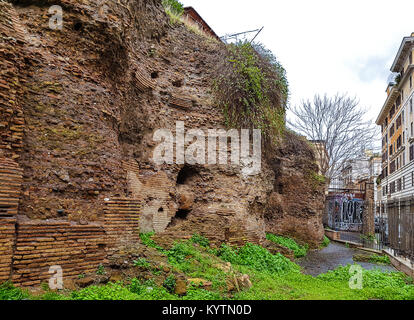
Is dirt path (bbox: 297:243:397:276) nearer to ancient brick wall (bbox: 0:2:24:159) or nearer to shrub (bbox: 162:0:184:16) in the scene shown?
ancient brick wall (bbox: 0:2:24:159)

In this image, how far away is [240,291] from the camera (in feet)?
20.9

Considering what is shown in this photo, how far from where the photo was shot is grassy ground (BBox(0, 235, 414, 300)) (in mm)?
5059

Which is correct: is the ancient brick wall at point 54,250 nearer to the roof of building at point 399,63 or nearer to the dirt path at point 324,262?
the dirt path at point 324,262

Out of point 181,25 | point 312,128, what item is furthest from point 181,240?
point 312,128

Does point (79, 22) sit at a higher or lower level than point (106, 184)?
higher

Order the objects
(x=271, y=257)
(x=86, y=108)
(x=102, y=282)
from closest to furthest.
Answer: (x=102, y=282) < (x=86, y=108) < (x=271, y=257)

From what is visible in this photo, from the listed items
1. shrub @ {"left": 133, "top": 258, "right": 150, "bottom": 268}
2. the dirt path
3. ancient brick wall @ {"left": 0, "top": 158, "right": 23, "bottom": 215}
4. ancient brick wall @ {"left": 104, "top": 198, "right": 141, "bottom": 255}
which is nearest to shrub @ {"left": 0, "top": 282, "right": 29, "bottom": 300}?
ancient brick wall @ {"left": 0, "top": 158, "right": 23, "bottom": 215}

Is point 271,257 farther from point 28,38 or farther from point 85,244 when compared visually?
point 28,38

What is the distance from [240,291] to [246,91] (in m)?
6.59

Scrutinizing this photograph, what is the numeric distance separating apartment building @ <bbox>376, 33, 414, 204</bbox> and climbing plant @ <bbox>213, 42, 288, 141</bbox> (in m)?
21.0

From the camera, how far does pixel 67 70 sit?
6.25 meters

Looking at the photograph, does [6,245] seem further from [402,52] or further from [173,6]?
[402,52]
